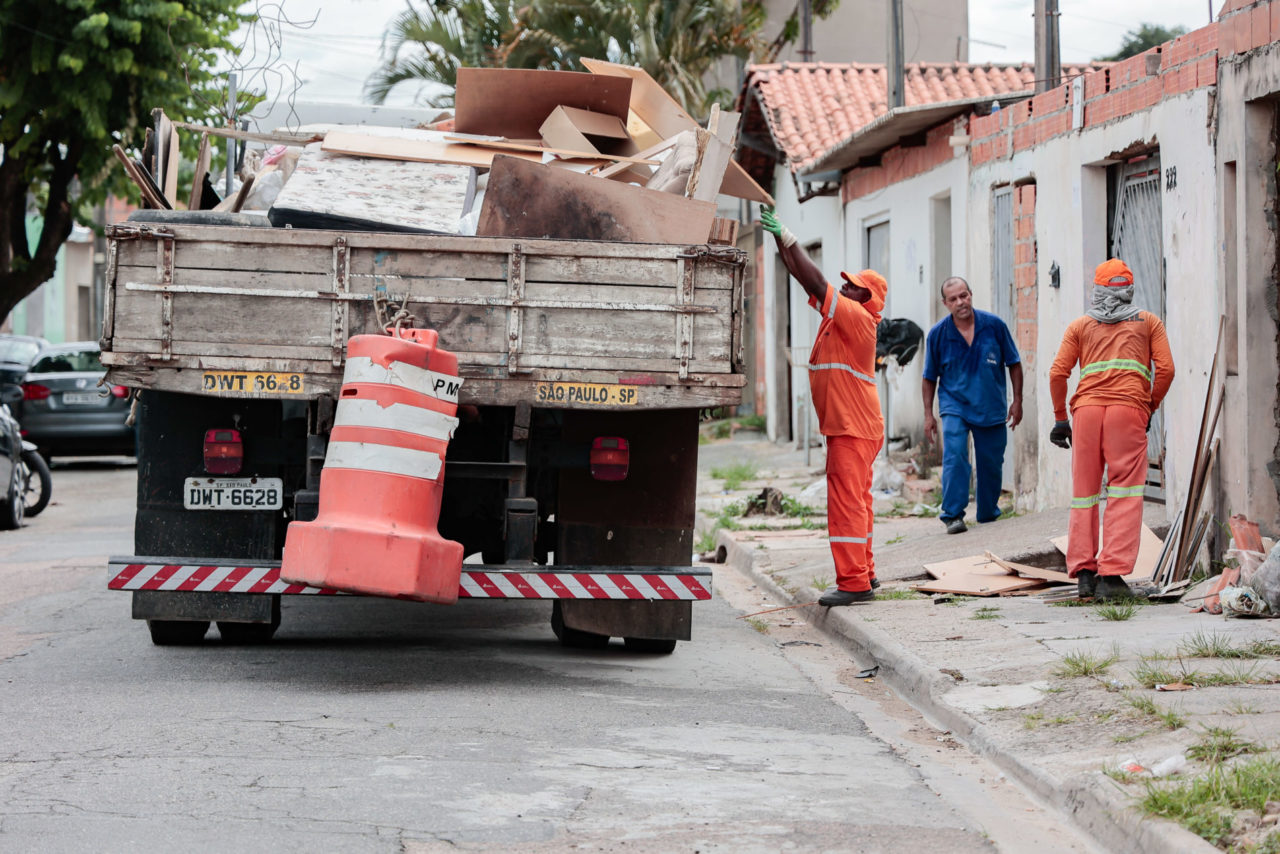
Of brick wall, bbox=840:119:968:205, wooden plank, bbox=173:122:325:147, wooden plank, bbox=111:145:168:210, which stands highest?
brick wall, bbox=840:119:968:205

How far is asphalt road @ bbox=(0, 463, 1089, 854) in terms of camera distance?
4.16m

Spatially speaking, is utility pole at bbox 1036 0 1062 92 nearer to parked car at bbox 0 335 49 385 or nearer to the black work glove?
the black work glove

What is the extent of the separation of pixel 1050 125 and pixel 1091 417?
4.26m

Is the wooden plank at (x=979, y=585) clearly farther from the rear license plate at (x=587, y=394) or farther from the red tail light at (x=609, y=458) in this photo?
the rear license plate at (x=587, y=394)

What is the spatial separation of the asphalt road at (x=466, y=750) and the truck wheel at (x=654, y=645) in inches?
2.5

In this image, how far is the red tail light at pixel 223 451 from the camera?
6461mm

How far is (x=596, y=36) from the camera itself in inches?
942

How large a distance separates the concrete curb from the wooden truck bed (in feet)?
4.70

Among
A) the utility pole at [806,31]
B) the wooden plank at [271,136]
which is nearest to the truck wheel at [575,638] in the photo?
the wooden plank at [271,136]

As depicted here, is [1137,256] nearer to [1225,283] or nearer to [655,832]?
[1225,283]

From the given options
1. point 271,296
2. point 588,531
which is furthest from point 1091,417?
point 271,296

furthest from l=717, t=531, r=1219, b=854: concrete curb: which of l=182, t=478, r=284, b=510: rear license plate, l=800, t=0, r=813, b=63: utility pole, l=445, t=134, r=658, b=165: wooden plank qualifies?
l=800, t=0, r=813, b=63: utility pole

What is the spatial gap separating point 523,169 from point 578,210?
28cm

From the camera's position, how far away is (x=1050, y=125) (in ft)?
37.5
